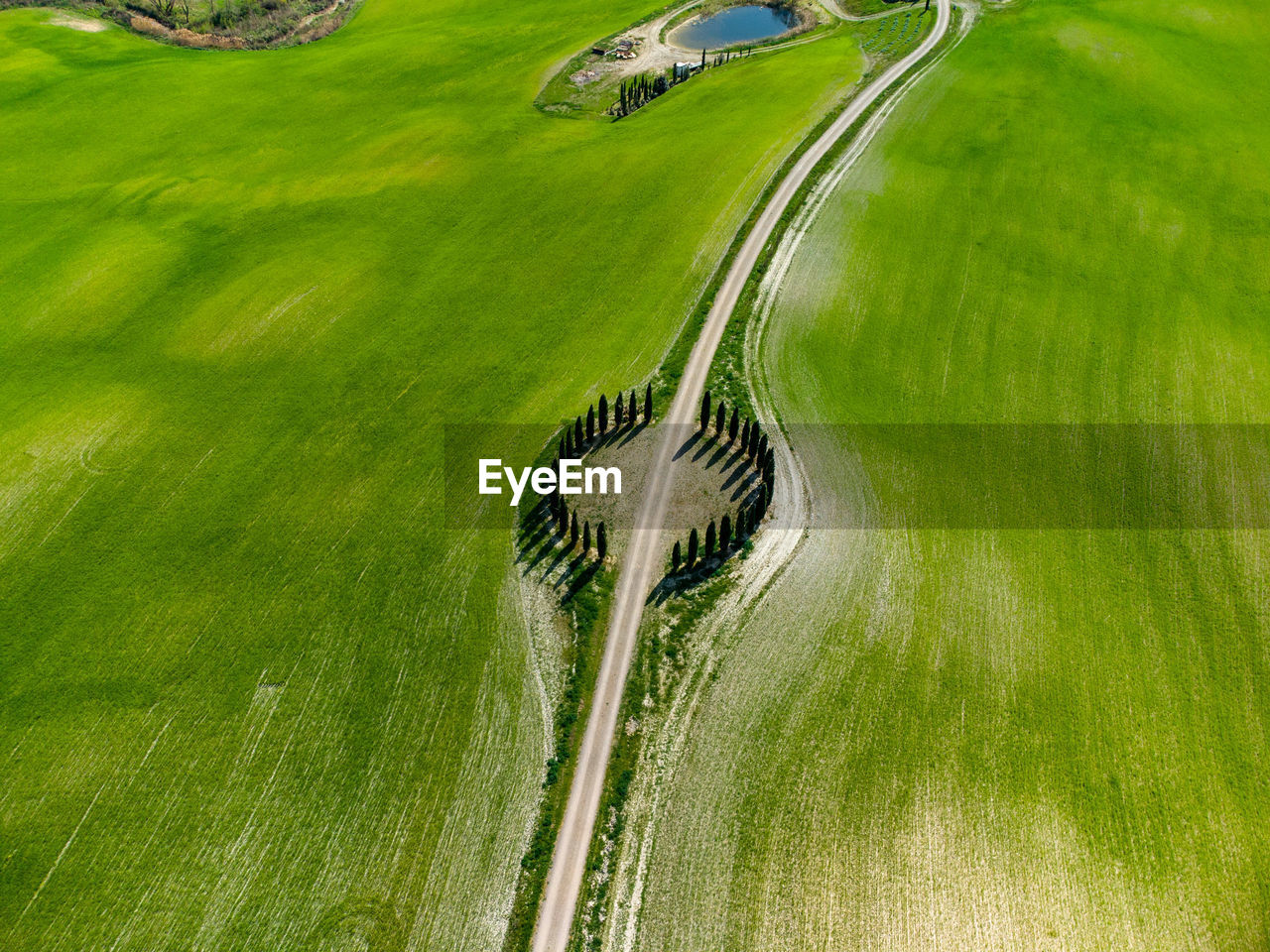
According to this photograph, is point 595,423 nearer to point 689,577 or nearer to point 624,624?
point 689,577

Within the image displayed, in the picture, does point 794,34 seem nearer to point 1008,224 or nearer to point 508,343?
point 1008,224

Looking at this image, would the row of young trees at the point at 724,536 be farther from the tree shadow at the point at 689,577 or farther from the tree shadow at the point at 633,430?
the tree shadow at the point at 633,430

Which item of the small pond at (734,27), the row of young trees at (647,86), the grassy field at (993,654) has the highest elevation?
the small pond at (734,27)

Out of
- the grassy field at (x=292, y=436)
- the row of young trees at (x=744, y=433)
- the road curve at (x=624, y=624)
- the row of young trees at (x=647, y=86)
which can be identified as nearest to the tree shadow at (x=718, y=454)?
the row of young trees at (x=744, y=433)

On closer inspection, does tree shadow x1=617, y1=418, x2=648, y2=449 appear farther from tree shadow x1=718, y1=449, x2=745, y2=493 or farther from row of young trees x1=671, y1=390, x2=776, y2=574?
tree shadow x1=718, y1=449, x2=745, y2=493

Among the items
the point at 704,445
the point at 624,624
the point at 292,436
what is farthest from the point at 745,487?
the point at 292,436

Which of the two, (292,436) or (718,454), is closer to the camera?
(718,454)

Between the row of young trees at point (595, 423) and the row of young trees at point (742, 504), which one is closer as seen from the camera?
the row of young trees at point (742, 504)
